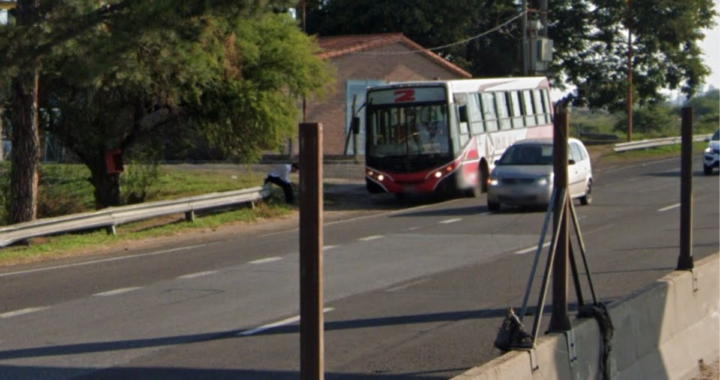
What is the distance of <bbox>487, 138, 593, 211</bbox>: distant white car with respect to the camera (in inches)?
894

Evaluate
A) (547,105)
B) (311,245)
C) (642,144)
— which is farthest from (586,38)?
(311,245)

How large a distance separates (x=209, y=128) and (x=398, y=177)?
5.12 meters

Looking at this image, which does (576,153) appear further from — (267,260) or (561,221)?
(561,221)

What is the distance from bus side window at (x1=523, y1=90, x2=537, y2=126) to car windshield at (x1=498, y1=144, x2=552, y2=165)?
7694mm

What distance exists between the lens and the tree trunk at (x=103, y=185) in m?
26.1

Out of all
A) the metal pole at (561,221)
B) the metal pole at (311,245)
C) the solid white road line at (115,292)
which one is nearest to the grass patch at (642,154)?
the solid white road line at (115,292)

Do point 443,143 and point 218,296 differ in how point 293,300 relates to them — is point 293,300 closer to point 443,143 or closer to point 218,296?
point 218,296

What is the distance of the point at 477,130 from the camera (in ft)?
93.9

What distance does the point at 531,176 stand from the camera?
898 inches

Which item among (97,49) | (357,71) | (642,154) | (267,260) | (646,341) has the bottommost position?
(267,260)

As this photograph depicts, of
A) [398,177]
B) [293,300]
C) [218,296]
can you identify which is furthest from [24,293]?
[398,177]

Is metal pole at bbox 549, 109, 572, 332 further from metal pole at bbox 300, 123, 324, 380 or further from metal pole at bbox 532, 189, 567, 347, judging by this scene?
metal pole at bbox 300, 123, 324, 380

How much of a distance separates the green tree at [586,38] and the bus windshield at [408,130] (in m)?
21.4

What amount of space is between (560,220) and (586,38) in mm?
47622
